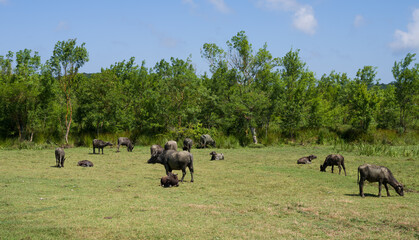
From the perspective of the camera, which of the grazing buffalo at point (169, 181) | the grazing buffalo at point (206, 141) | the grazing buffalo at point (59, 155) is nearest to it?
the grazing buffalo at point (169, 181)

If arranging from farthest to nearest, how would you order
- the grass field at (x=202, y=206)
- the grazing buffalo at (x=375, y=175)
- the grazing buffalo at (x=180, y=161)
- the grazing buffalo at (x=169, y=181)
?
the grazing buffalo at (x=180, y=161) < the grazing buffalo at (x=169, y=181) < the grazing buffalo at (x=375, y=175) < the grass field at (x=202, y=206)

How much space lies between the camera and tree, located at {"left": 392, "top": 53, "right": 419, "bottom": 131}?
4547 cm

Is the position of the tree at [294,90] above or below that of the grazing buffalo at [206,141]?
above

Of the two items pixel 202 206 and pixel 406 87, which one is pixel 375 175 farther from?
pixel 406 87

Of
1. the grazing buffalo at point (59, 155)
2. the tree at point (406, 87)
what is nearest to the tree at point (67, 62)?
the grazing buffalo at point (59, 155)

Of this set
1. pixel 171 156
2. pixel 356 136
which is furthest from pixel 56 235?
pixel 356 136

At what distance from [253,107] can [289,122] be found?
4.92 m

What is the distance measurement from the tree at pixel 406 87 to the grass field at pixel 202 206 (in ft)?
94.8

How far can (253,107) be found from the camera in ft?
146

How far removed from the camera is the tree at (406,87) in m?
45.5

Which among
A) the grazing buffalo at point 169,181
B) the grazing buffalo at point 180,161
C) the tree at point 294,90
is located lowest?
the grazing buffalo at point 169,181

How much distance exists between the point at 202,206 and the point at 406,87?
42.6 metres

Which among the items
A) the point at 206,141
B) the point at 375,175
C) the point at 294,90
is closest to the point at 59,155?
the point at 375,175

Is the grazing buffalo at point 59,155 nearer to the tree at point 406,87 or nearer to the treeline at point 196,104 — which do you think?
the treeline at point 196,104
